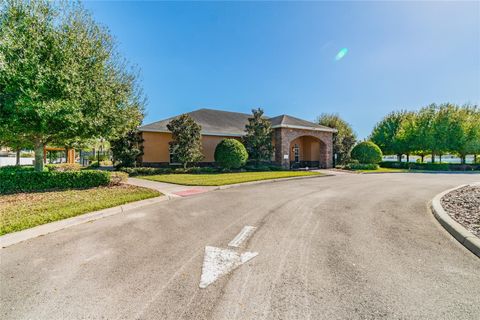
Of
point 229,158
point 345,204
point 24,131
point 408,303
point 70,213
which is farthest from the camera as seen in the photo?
point 229,158

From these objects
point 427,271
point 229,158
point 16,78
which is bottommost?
point 427,271

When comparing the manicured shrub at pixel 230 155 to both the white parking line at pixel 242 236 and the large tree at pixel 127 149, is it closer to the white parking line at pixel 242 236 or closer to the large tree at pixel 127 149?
the large tree at pixel 127 149

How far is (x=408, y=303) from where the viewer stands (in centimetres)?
247

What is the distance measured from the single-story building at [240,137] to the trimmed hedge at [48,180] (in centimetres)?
851

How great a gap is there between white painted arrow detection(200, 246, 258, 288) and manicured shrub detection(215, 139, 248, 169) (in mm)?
14066

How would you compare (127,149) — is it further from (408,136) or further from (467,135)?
(467,135)

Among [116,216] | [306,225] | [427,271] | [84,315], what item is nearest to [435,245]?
[427,271]

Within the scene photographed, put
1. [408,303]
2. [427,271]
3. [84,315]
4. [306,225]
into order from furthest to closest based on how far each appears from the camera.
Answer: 1. [306,225]
2. [427,271]
3. [408,303]
4. [84,315]

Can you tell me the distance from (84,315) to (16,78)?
911 centimetres

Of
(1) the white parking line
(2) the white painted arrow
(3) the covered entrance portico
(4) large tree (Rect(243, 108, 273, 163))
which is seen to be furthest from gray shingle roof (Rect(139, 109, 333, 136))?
(2) the white painted arrow

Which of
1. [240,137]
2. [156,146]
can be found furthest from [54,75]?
[240,137]

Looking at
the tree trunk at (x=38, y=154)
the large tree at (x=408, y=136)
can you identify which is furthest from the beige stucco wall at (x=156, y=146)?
the large tree at (x=408, y=136)

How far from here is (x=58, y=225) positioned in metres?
5.00

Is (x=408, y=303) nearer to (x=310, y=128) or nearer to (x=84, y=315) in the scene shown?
(x=84, y=315)
